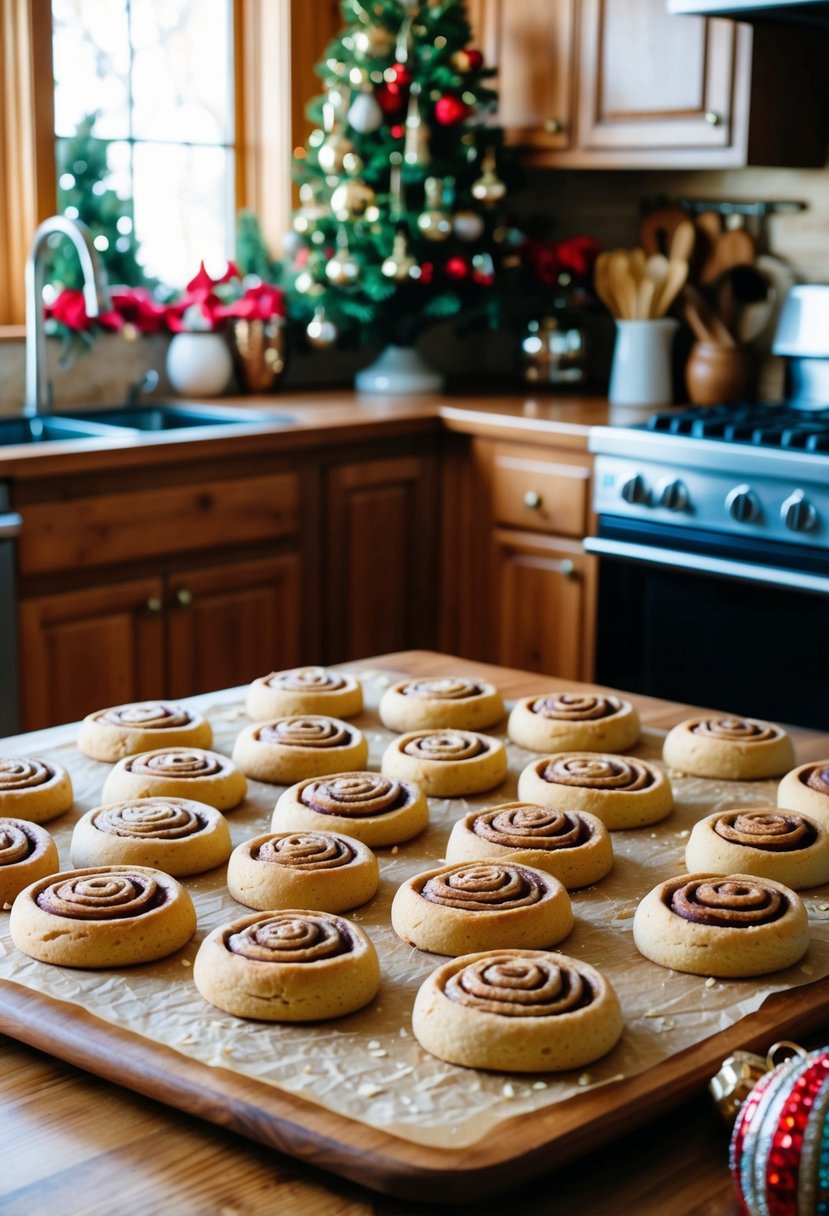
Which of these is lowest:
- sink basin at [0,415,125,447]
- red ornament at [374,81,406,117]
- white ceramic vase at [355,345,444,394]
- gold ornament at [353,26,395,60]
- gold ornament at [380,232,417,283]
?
sink basin at [0,415,125,447]

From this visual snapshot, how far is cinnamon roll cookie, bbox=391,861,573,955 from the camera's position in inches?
46.0

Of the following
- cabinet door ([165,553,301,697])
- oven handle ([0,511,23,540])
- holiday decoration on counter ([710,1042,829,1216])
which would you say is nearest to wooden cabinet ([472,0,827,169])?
cabinet door ([165,553,301,697])

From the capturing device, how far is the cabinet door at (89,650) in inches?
111

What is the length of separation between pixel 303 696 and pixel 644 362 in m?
2.01

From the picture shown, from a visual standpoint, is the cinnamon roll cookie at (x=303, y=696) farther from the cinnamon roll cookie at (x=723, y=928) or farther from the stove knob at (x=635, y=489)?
the stove knob at (x=635, y=489)

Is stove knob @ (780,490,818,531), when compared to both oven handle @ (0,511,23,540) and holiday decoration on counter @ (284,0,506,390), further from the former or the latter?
oven handle @ (0,511,23,540)

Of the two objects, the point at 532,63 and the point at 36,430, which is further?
the point at 532,63

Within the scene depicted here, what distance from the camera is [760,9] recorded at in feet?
9.84

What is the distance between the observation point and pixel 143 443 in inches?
114

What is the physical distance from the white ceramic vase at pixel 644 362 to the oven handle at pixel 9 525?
148 centimetres

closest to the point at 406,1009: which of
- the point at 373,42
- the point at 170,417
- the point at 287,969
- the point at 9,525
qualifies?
the point at 287,969

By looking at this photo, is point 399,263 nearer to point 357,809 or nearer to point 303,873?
point 357,809

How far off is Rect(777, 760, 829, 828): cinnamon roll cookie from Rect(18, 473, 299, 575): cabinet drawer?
5.46ft

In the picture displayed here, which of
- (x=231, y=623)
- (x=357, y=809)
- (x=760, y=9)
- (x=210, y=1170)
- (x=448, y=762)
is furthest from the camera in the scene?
(x=231, y=623)
